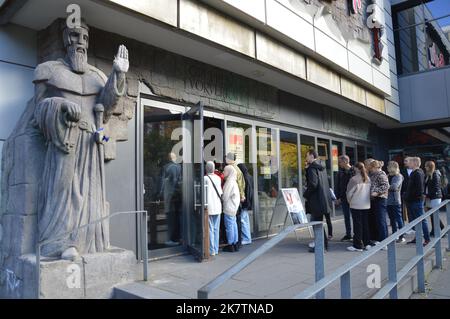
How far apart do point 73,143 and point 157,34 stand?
242 cm

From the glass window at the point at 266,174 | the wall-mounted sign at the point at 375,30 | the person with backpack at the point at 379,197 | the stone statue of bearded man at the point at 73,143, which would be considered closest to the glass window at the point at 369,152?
the wall-mounted sign at the point at 375,30

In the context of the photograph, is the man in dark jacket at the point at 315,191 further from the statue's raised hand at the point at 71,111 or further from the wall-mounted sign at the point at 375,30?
the wall-mounted sign at the point at 375,30

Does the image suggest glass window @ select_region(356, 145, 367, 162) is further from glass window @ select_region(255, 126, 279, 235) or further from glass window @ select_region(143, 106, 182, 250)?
glass window @ select_region(143, 106, 182, 250)

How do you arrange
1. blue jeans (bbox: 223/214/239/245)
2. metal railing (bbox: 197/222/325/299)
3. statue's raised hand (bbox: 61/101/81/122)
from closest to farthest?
metal railing (bbox: 197/222/325/299) → statue's raised hand (bbox: 61/101/81/122) → blue jeans (bbox: 223/214/239/245)

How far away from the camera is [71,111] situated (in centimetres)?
391

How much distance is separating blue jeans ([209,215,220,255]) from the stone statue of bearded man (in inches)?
77.1

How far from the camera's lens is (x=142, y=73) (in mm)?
5895

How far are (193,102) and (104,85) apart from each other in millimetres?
2324

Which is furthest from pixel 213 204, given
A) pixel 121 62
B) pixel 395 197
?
pixel 395 197

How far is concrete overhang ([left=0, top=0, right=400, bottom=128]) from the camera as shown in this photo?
4695 millimetres

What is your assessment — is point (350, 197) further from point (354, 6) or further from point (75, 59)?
point (354, 6)

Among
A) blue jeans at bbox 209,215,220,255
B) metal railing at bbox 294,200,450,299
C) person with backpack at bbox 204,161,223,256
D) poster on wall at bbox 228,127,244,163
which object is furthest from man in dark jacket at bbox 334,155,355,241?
blue jeans at bbox 209,215,220,255
